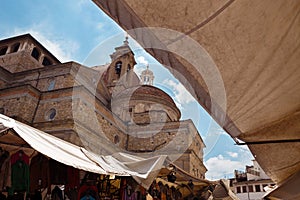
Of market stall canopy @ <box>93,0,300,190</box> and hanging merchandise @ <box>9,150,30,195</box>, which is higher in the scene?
market stall canopy @ <box>93,0,300,190</box>

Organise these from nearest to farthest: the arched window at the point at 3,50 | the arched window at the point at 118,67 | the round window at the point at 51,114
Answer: the round window at the point at 51,114
the arched window at the point at 3,50
the arched window at the point at 118,67

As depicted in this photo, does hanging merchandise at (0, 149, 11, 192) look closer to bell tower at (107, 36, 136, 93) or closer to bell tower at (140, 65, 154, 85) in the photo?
bell tower at (107, 36, 136, 93)

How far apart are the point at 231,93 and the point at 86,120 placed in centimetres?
1448

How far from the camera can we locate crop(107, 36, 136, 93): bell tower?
26070 millimetres

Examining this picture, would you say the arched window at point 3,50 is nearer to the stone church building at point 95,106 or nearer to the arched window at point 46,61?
the stone church building at point 95,106

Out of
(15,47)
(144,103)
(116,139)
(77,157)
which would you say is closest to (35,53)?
(15,47)

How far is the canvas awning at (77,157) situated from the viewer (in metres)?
3.29

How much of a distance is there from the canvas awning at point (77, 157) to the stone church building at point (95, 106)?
30.8 feet

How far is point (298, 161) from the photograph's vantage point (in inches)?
118

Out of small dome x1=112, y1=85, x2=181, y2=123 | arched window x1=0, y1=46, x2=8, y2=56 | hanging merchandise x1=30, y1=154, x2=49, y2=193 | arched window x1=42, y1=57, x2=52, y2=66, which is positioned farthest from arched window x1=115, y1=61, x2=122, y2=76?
hanging merchandise x1=30, y1=154, x2=49, y2=193

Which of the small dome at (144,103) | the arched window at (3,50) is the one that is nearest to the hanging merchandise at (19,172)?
the small dome at (144,103)

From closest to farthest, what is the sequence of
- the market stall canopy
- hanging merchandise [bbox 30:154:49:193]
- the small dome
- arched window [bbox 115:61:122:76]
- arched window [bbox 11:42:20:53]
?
the market stall canopy → hanging merchandise [bbox 30:154:49:193] → the small dome → arched window [bbox 11:42:20:53] → arched window [bbox 115:61:122:76]

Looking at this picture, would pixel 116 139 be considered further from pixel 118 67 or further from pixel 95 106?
pixel 118 67

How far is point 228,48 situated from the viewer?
4.98ft
